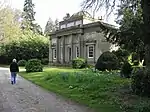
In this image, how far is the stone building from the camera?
41156 mm

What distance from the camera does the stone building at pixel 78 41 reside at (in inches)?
1620

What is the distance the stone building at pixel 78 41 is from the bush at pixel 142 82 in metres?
23.0

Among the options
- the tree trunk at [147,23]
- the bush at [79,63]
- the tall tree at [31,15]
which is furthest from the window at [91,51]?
the tall tree at [31,15]

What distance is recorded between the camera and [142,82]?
13.7 m

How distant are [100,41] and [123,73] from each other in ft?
54.5

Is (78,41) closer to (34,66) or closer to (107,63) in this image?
(107,63)

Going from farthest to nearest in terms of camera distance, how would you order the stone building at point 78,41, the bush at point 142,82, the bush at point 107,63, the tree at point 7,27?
the tree at point 7,27 < the stone building at point 78,41 < the bush at point 107,63 < the bush at point 142,82

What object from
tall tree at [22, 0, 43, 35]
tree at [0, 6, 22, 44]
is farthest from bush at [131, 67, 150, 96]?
tall tree at [22, 0, 43, 35]

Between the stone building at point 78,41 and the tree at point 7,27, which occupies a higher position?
the tree at point 7,27

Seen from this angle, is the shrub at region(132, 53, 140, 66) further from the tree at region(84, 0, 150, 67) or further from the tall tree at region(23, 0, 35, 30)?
the tall tree at region(23, 0, 35, 30)

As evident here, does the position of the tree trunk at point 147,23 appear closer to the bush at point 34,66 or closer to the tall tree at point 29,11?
the bush at point 34,66

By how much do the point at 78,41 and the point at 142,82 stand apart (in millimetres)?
31265

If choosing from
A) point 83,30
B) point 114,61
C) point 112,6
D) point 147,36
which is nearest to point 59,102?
point 147,36

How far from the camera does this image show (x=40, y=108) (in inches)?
441
